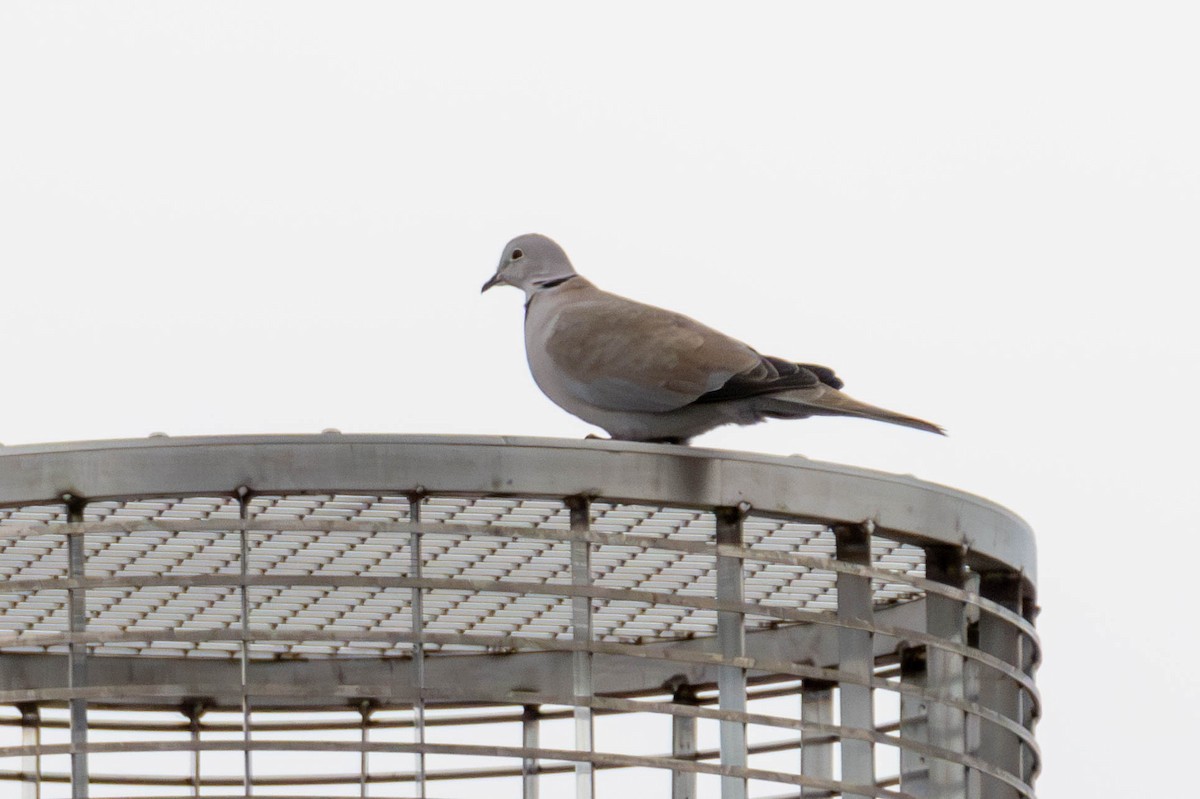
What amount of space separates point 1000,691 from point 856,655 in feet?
4.28

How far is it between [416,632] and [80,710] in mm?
1404

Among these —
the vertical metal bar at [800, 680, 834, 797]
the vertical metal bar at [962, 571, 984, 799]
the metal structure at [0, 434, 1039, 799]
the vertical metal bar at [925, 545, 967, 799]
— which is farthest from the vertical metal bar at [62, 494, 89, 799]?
the vertical metal bar at [962, 571, 984, 799]

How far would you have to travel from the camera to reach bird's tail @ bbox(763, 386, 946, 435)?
34.1 feet

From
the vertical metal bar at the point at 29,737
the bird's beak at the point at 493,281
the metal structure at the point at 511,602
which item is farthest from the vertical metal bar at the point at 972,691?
the vertical metal bar at the point at 29,737

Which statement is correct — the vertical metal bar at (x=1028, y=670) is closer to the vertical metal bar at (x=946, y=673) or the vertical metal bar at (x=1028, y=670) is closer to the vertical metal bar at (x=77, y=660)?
the vertical metal bar at (x=946, y=673)

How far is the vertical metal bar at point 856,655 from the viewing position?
9438 mm

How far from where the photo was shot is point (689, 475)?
928cm

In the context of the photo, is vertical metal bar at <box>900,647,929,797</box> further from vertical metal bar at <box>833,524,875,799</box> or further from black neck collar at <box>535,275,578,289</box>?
black neck collar at <box>535,275,578,289</box>

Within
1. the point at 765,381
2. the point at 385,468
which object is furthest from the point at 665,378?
the point at 385,468

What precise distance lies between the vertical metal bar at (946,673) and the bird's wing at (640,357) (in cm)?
A: 132

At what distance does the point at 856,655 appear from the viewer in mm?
9570

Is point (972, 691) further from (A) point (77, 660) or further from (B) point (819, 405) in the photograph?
(A) point (77, 660)

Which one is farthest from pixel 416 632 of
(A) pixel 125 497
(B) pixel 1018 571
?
(B) pixel 1018 571

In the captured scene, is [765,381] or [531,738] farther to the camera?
[531,738]
